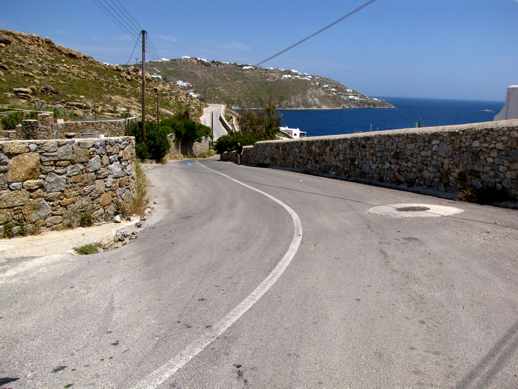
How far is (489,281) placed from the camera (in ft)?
20.7

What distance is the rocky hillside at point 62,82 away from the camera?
48.0m

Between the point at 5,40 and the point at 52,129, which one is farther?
the point at 5,40

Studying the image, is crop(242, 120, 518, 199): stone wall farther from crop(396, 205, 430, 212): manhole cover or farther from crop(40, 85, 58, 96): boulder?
crop(40, 85, 58, 96): boulder

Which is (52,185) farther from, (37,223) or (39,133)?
(39,133)

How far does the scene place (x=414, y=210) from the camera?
11.3 m

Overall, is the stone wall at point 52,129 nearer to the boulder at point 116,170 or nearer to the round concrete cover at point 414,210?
the boulder at point 116,170

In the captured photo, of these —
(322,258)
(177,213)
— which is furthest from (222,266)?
(177,213)

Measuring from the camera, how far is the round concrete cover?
10.8 meters

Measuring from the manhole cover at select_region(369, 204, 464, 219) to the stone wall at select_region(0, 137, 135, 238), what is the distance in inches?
230

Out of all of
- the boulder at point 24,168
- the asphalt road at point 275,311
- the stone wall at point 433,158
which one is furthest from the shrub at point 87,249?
the stone wall at point 433,158

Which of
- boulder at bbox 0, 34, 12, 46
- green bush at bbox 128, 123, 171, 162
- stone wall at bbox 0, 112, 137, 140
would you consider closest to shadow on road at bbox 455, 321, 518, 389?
stone wall at bbox 0, 112, 137, 140

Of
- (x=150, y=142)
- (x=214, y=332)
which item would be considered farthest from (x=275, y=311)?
(x=150, y=142)

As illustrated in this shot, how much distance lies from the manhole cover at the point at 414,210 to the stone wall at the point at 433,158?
1.62 meters

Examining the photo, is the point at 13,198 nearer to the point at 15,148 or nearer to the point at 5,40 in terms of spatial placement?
the point at 15,148
